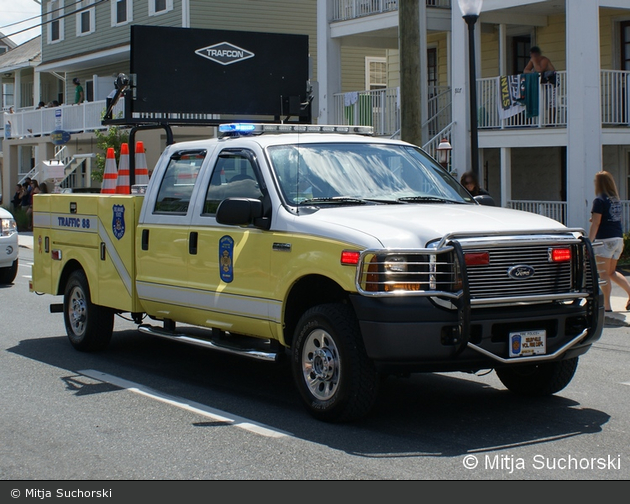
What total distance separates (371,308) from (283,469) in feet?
4.01

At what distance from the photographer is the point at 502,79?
20141 millimetres

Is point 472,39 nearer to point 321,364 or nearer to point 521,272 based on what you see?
point 521,272

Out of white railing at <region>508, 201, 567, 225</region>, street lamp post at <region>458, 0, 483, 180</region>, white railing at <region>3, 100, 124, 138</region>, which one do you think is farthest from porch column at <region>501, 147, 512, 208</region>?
white railing at <region>3, 100, 124, 138</region>

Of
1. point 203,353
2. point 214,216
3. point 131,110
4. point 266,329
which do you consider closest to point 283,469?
point 266,329

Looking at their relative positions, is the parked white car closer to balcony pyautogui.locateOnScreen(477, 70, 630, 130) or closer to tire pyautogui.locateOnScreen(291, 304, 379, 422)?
balcony pyautogui.locateOnScreen(477, 70, 630, 130)

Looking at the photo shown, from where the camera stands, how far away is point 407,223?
6.39 metres

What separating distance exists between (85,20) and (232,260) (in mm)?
33094

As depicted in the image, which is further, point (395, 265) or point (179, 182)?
point (179, 182)

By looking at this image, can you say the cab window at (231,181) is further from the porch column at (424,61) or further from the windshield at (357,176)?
the porch column at (424,61)

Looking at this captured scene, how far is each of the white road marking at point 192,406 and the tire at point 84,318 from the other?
89cm

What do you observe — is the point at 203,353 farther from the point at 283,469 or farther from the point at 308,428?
the point at 283,469

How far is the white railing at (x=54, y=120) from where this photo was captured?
34.7 m

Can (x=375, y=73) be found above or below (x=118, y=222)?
above

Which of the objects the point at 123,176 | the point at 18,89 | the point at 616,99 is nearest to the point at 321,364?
the point at 123,176
